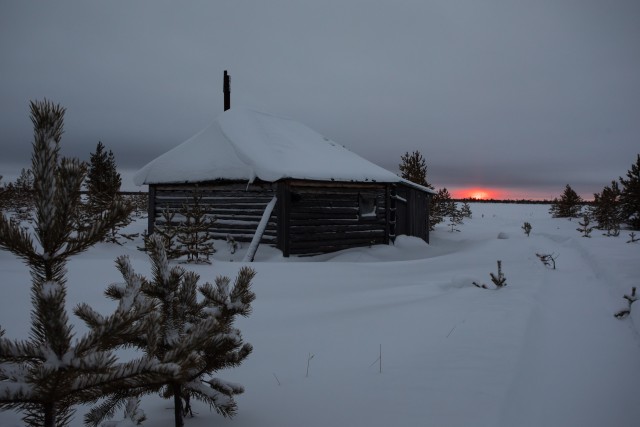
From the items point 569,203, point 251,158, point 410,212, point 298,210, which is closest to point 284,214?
point 298,210

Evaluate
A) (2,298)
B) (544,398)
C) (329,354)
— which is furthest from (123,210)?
(2,298)

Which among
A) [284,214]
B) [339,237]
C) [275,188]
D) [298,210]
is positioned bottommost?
[339,237]

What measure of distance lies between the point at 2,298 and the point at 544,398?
17.8ft

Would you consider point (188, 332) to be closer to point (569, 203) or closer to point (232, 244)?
point (232, 244)

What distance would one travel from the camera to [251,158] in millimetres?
11484

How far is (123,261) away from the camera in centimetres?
184

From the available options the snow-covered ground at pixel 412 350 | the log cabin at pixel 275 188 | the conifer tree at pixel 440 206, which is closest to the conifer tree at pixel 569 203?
the conifer tree at pixel 440 206

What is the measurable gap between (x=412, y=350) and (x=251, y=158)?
9146 millimetres

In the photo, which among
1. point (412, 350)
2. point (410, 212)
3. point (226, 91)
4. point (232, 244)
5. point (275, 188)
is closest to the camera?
point (412, 350)

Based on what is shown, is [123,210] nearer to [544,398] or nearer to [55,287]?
[55,287]

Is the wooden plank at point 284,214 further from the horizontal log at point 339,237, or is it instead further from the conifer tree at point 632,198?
the conifer tree at point 632,198

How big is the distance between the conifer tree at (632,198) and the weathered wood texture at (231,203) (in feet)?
86.8

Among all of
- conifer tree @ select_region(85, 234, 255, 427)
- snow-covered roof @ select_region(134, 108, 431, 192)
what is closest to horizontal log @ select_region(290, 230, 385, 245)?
snow-covered roof @ select_region(134, 108, 431, 192)

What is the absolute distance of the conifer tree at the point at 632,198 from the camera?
24480 millimetres
